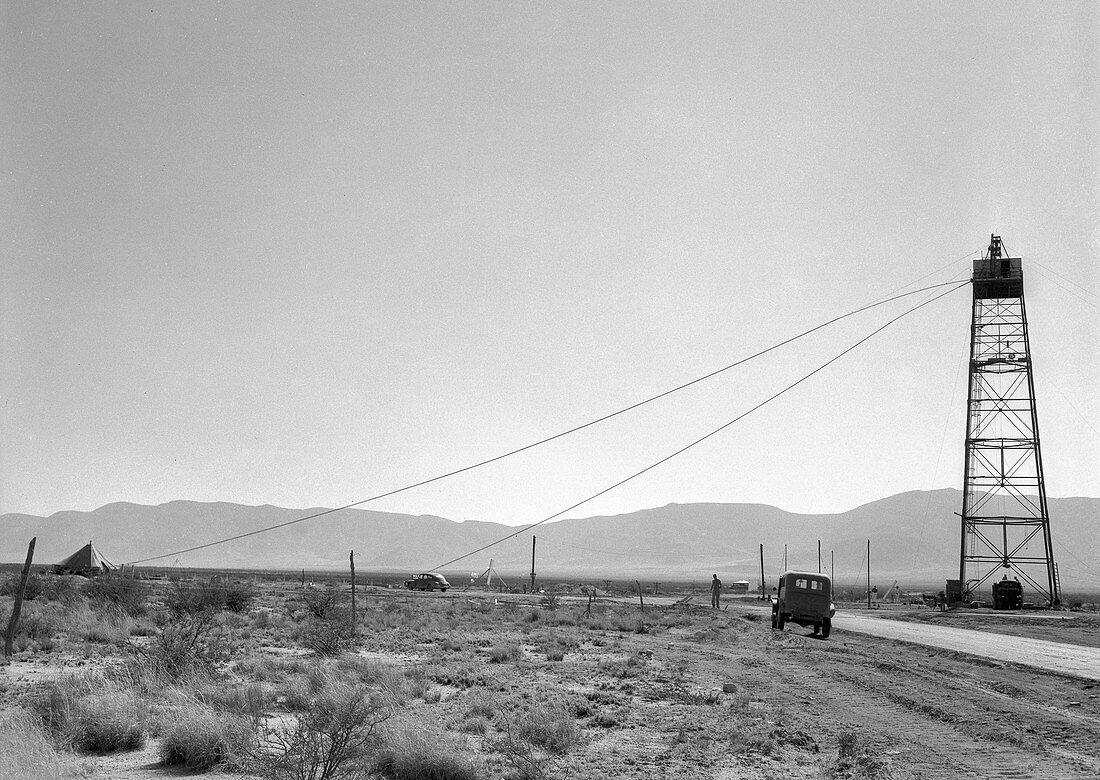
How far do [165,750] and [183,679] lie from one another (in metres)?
4.31

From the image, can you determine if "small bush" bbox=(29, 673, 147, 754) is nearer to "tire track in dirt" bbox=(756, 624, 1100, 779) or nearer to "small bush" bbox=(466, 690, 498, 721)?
"small bush" bbox=(466, 690, 498, 721)

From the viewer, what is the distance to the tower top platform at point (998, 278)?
45219 millimetres

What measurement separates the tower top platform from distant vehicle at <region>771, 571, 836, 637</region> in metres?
22.4

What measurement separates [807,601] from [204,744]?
26411 mm

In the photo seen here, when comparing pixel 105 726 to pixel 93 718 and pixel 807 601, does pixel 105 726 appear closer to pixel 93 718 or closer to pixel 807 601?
pixel 93 718

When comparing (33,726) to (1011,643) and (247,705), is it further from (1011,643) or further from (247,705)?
(1011,643)

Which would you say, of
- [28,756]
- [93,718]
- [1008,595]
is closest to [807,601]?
[1008,595]

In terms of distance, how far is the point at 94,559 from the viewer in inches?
2143

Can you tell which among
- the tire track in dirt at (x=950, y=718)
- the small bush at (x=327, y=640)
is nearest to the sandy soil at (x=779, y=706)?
the tire track in dirt at (x=950, y=718)

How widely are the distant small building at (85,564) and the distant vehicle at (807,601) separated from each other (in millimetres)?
40098

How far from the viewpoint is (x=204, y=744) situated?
9258mm

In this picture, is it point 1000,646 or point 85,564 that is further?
point 85,564

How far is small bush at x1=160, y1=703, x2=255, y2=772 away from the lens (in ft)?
30.1

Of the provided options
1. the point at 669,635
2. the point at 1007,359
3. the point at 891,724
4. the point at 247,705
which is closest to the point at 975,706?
the point at 891,724
